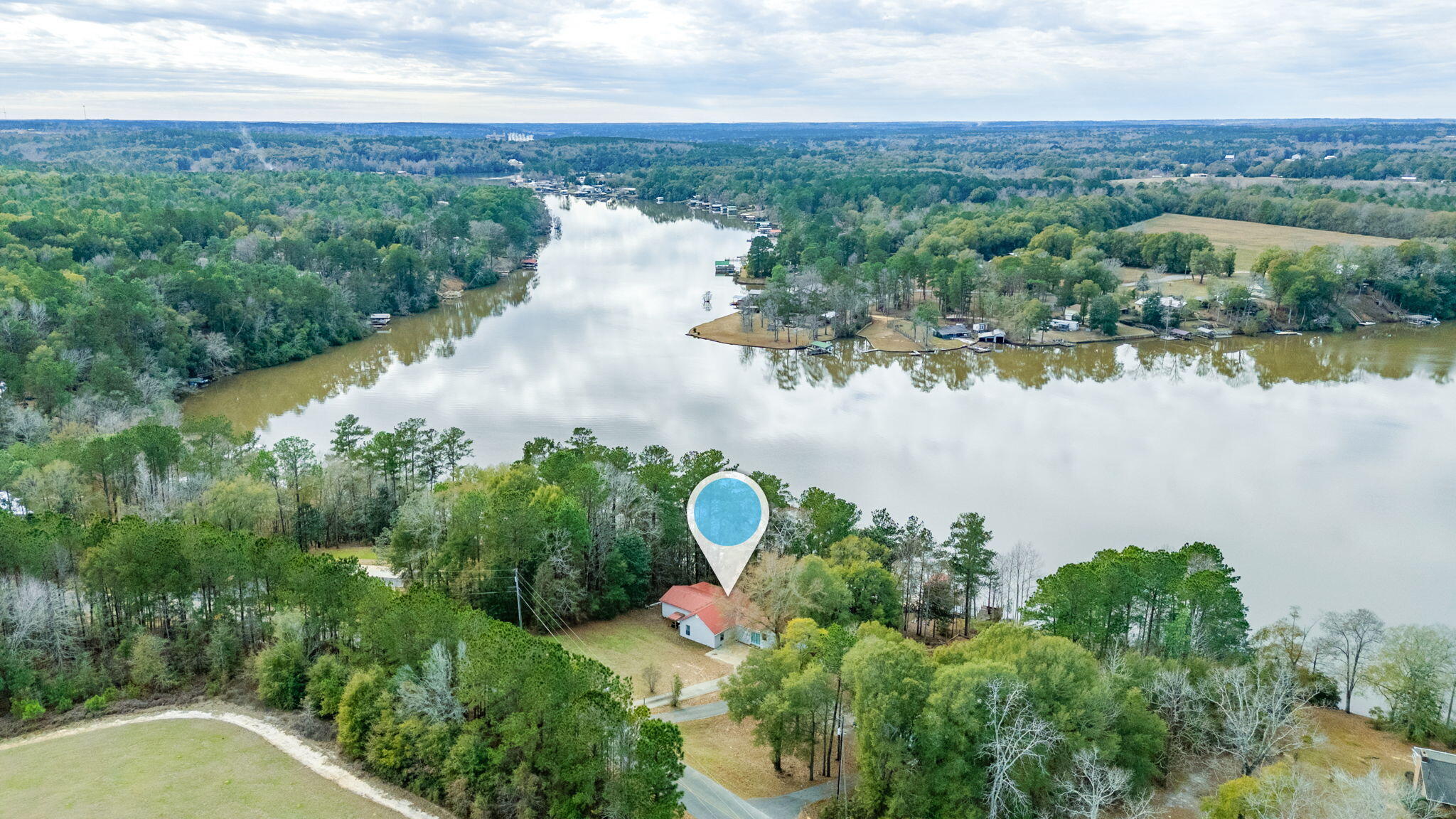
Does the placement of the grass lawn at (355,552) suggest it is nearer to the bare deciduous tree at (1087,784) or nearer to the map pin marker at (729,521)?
the map pin marker at (729,521)

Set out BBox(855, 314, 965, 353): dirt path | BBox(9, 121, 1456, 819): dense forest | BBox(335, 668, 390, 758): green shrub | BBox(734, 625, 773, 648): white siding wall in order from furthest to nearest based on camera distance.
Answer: BBox(855, 314, 965, 353): dirt path
BBox(734, 625, 773, 648): white siding wall
BBox(335, 668, 390, 758): green shrub
BBox(9, 121, 1456, 819): dense forest

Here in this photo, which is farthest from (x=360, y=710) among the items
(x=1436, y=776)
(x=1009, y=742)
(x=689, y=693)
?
(x=1436, y=776)

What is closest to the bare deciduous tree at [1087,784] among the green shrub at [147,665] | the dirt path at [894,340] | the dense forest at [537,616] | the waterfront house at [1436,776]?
the dense forest at [537,616]

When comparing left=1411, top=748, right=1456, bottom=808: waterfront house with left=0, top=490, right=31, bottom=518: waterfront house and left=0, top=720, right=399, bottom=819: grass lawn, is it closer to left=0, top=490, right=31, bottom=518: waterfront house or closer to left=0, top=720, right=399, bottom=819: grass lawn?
left=0, top=720, right=399, bottom=819: grass lawn

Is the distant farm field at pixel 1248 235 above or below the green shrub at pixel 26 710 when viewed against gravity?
above

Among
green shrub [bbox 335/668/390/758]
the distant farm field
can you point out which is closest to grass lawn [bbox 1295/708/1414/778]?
green shrub [bbox 335/668/390/758]

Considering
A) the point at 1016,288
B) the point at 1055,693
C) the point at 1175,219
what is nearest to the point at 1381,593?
the point at 1055,693

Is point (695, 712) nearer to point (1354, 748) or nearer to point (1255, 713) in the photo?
point (1255, 713)
